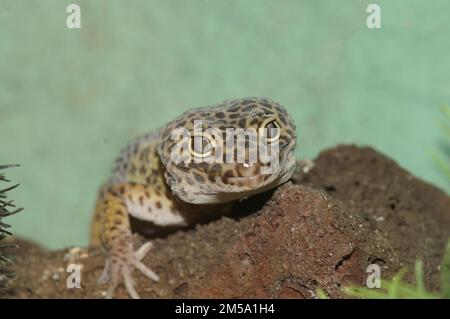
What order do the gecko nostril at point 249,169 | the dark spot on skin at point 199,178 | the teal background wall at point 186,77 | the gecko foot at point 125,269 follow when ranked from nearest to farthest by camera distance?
the gecko nostril at point 249,169 → the dark spot on skin at point 199,178 → the gecko foot at point 125,269 → the teal background wall at point 186,77

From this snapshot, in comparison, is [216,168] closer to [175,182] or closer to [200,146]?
[200,146]

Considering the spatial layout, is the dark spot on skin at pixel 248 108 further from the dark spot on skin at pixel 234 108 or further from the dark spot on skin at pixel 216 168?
the dark spot on skin at pixel 216 168

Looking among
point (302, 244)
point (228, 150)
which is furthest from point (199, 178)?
point (302, 244)

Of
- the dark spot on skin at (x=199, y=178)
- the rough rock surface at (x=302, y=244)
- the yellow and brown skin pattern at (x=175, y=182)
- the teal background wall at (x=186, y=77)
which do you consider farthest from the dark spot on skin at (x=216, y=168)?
the teal background wall at (x=186, y=77)

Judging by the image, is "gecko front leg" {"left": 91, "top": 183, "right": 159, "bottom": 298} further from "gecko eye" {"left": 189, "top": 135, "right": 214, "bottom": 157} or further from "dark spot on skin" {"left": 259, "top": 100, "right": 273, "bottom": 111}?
"dark spot on skin" {"left": 259, "top": 100, "right": 273, "bottom": 111}
